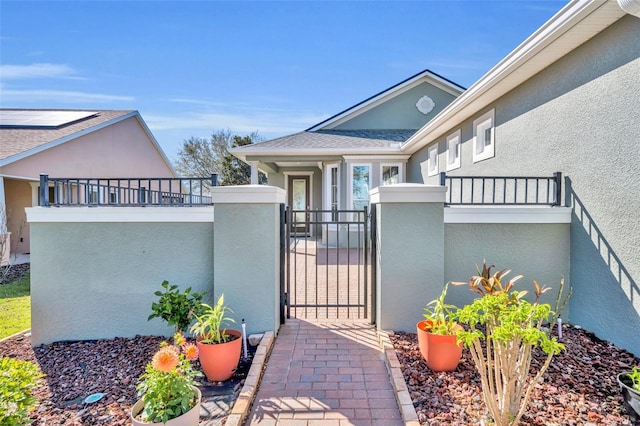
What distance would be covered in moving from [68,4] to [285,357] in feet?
34.9

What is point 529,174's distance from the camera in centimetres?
534

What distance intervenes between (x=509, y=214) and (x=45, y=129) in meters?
16.2

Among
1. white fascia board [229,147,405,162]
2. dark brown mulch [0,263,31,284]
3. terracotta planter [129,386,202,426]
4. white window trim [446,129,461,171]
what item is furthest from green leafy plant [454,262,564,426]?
dark brown mulch [0,263,31,284]

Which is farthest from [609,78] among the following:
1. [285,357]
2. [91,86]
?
[91,86]

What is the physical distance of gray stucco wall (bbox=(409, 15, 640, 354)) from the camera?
354 centimetres

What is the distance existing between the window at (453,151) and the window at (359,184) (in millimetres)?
2726

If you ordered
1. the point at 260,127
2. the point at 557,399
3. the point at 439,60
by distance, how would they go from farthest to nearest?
the point at 260,127
the point at 439,60
the point at 557,399

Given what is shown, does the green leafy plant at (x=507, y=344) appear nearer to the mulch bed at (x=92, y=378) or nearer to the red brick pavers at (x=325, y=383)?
the red brick pavers at (x=325, y=383)

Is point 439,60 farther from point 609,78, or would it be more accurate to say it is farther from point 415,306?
point 415,306

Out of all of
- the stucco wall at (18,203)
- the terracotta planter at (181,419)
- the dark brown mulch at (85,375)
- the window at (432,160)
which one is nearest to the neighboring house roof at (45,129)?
the stucco wall at (18,203)

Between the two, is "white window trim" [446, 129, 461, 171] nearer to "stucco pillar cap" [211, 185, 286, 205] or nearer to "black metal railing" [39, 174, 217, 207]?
"stucco pillar cap" [211, 185, 286, 205]

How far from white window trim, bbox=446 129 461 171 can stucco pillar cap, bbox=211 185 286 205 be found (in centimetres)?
573

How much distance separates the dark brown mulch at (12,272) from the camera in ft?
30.2

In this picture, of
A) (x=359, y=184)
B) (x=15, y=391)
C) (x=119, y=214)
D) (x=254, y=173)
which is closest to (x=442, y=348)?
(x=15, y=391)
